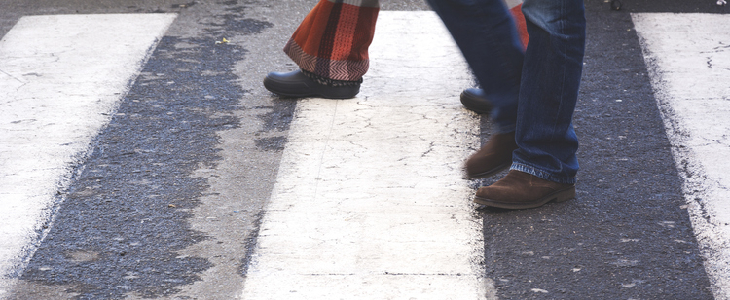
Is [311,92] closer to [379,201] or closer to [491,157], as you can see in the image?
[379,201]

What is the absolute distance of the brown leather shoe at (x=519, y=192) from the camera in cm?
244

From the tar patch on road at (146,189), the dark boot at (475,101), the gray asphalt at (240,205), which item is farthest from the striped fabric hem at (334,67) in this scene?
the dark boot at (475,101)

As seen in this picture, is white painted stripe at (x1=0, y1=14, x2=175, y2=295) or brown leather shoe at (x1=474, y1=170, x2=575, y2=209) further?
white painted stripe at (x1=0, y1=14, x2=175, y2=295)

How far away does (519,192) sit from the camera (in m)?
2.44

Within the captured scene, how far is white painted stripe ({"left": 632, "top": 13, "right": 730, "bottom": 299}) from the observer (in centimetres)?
232

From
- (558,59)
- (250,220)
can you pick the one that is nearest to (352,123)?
(250,220)

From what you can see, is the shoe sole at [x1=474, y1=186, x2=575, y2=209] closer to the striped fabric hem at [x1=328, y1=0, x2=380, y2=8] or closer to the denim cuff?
the denim cuff

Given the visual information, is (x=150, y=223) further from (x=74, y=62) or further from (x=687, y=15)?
(x=687, y=15)

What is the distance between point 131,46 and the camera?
13.5ft

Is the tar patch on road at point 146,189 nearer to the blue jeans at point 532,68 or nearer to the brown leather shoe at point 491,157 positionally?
the brown leather shoe at point 491,157

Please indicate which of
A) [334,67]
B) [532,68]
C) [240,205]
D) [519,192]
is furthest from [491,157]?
[334,67]

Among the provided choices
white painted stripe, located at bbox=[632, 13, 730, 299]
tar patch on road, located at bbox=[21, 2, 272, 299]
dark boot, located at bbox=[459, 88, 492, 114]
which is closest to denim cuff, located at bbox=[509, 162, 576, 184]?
white painted stripe, located at bbox=[632, 13, 730, 299]

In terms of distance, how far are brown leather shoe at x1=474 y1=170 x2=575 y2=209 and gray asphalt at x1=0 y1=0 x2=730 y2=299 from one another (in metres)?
0.04

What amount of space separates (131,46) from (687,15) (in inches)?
123
